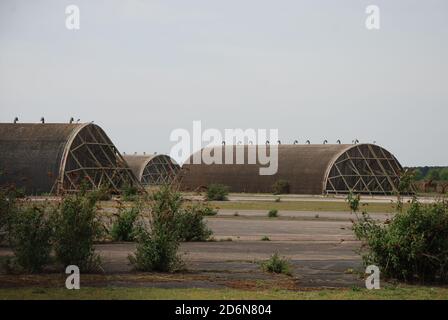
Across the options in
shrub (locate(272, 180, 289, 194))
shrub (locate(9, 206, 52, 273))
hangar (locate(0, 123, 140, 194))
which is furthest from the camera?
shrub (locate(272, 180, 289, 194))

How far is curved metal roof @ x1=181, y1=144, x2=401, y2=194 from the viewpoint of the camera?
101438mm

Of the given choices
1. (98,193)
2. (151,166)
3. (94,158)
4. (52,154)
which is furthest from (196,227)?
(151,166)

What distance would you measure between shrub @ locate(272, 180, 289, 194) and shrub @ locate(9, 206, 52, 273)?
8457cm

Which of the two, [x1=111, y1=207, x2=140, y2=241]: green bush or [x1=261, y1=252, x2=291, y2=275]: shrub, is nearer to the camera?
[x1=261, y1=252, x2=291, y2=275]: shrub

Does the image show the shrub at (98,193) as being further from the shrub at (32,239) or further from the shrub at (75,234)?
the shrub at (32,239)

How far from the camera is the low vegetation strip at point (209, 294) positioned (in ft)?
52.6

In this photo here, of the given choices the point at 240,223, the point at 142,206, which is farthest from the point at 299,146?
the point at 142,206

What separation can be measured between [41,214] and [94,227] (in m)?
1.55

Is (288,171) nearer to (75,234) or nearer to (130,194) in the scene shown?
(130,194)

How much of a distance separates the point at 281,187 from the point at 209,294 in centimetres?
8840

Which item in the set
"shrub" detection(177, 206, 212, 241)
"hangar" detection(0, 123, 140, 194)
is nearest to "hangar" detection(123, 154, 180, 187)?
"hangar" detection(0, 123, 140, 194)

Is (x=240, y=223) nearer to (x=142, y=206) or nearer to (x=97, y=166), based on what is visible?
(x=142, y=206)

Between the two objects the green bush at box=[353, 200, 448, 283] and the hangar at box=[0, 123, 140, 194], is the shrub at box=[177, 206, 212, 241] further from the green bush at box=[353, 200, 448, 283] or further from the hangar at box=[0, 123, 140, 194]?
the hangar at box=[0, 123, 140, 194]

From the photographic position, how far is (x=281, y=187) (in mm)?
104750
